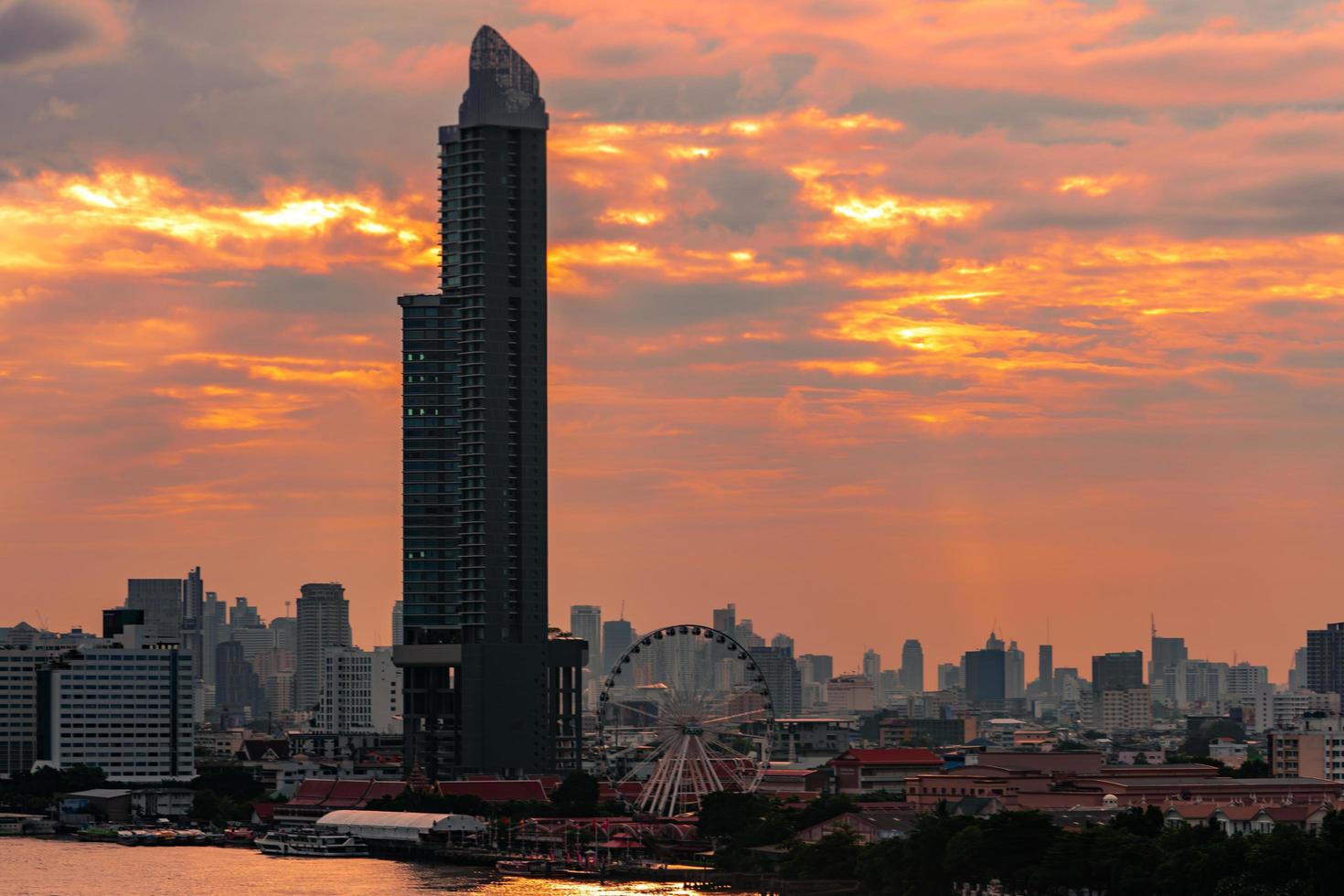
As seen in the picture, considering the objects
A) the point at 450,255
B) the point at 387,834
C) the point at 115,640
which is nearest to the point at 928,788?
the point at 387,834

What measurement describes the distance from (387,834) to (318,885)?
88.3ft

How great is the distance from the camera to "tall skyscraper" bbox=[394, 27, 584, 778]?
14938cm

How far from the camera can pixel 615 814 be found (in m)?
127

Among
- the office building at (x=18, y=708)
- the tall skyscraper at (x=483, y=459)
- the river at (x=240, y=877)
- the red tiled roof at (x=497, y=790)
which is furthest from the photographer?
the office building at (x=18, y=708)

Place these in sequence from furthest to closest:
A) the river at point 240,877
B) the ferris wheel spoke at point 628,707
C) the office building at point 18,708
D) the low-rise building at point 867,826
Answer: the office building at point 18,708, the ferris wheel spoke at point 628,707, the low-rise building at point 867,826, the river at point 240,877

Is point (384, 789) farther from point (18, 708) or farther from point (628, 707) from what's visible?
point (18, 708)

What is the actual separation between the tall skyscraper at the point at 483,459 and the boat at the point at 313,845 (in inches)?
885

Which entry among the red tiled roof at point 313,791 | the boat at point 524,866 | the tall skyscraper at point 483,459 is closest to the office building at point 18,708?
the tall skyscraper at point 483,459

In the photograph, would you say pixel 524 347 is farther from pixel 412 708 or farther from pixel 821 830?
pixel 821 830

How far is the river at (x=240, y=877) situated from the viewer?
316 ft

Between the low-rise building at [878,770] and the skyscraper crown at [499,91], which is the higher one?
the skyscraper crown at [499,91]

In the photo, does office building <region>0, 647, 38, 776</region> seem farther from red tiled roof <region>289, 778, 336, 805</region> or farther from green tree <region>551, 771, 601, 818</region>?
green tree <region>551, 771, 601, 818</region>

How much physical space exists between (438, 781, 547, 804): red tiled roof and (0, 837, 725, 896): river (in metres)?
14.1

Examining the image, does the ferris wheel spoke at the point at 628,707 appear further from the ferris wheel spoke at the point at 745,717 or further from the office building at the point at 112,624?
the office building at the point at 112,624
